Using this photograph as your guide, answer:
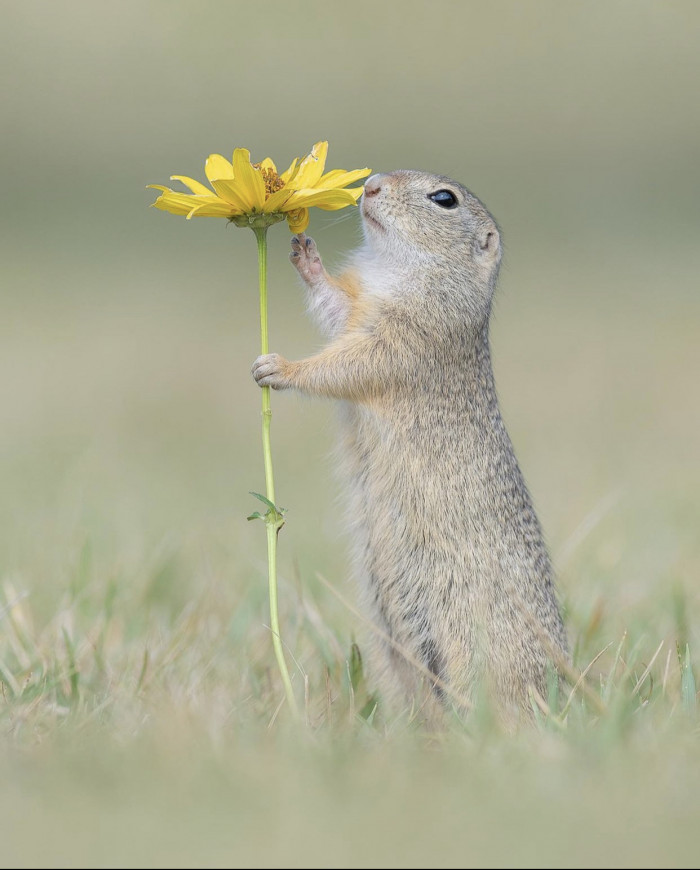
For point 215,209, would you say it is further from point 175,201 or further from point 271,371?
point 271,371

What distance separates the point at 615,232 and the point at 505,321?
14.2 ft

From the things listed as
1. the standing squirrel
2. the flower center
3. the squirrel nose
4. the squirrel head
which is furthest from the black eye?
the flower center

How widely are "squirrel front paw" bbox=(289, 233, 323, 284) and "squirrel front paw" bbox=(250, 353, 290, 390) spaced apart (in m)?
0.57

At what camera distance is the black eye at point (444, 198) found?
5.39 meters

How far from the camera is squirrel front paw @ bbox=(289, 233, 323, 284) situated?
5039 mm

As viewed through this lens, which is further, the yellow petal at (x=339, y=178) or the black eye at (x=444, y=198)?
the black eye at (x=444, y=198)

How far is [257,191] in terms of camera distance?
13.0 ft

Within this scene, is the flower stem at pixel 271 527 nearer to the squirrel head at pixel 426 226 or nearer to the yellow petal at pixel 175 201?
the yellow petal at pixel 175 201

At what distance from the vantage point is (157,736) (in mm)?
3453

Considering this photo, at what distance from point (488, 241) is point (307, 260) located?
0.95 meters

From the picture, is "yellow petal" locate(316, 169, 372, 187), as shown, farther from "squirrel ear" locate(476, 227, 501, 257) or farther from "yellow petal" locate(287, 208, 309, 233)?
"squirrel ear" locate(476, 227, 501, 257)

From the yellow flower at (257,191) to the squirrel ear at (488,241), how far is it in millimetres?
1370

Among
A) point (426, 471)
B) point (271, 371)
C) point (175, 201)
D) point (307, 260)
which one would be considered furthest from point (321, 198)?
point (426, 471)

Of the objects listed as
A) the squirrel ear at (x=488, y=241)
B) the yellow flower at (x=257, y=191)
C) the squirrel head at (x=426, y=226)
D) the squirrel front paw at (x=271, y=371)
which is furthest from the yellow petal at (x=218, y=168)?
the squirrel ear at (x=488, y=241)
